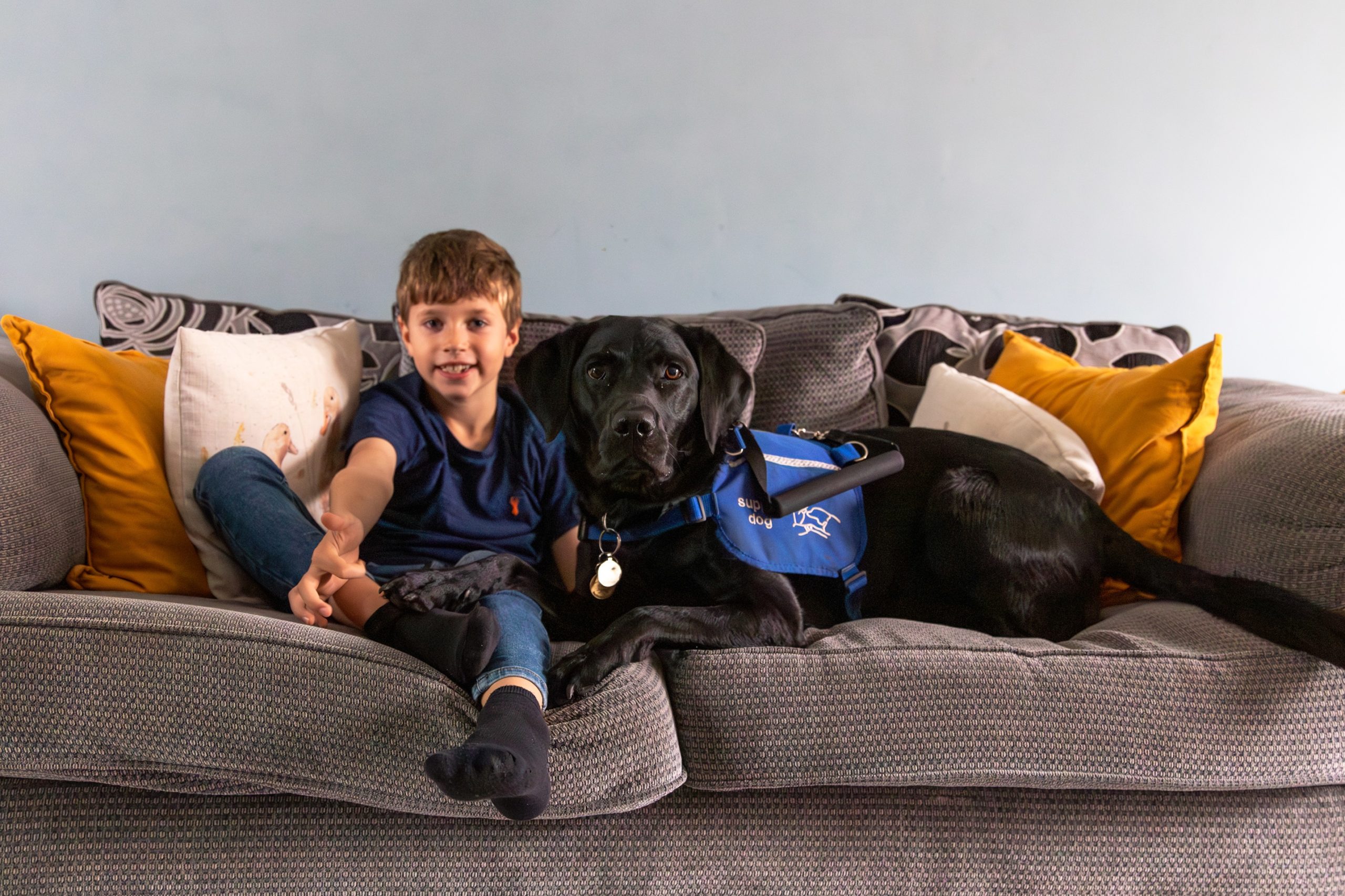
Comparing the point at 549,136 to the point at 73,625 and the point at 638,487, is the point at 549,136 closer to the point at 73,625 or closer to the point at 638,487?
the point at 638,487

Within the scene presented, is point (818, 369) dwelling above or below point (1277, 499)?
above

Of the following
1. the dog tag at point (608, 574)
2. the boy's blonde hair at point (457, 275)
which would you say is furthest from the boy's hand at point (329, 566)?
the boy's blonde hair at point (457, 275)

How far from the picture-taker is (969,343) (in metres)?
2.13

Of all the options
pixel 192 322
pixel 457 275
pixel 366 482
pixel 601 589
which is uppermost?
pixel 457 275

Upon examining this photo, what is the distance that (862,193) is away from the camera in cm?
250

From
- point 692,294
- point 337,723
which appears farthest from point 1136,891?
point 692,294

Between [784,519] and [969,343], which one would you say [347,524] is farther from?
[969,343]

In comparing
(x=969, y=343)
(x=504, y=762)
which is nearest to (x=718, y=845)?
(x=504, y=762)

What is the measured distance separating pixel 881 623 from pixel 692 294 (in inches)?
58.9

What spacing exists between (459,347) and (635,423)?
0.55 m

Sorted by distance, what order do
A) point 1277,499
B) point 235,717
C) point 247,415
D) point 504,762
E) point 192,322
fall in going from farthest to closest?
1. point 192,322
2. point 247,415
3. point 1277,499
4. point 235,717
5. point 504,762

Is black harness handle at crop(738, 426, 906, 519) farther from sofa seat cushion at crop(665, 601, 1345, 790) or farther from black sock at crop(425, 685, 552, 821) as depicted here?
black sock at crop(425, 685, 552, 821)

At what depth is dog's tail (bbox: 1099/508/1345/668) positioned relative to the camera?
1048 millimetres

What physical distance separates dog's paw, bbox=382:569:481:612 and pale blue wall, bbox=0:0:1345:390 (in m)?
1.43
